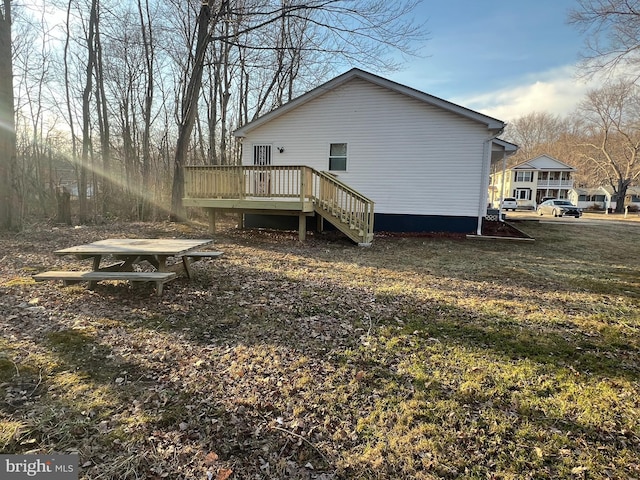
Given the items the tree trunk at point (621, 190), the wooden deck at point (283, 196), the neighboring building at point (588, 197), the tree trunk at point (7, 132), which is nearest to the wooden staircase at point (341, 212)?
the wooden deck at point (283, 196)

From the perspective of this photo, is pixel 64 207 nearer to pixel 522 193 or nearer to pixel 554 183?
pixel 522 193

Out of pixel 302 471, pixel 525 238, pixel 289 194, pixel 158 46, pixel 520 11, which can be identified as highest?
pixel 158 46

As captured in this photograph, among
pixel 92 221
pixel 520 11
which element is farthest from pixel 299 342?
pixel 92 221

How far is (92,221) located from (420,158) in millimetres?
12496

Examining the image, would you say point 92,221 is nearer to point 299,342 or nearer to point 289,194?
point 289,194

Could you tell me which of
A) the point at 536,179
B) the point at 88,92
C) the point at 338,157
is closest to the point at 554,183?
the point at 536,179

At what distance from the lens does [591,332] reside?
13.1ft

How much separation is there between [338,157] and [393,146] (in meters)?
2.00

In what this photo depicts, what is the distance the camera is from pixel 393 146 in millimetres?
12039

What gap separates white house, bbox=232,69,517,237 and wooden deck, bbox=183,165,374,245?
247 centimetres

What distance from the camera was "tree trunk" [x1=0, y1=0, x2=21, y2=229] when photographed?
28.9ft

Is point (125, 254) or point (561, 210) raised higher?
point (561, 210)

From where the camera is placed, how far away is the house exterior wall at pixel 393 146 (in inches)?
453

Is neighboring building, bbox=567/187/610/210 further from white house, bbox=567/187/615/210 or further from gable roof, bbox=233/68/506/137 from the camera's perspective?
gable roof, bbox=233/68/506/137
